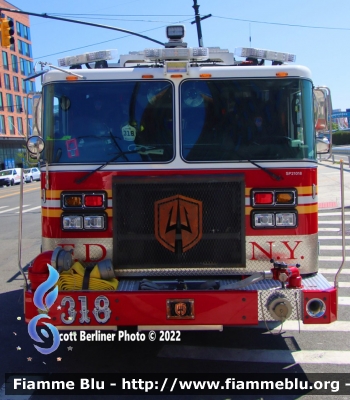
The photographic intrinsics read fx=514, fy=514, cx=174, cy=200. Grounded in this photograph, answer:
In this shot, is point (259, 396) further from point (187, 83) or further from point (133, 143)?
point (187, 83)

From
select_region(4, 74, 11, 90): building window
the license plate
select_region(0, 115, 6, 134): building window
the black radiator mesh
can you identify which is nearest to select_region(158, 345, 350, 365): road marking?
the black radiator mesh

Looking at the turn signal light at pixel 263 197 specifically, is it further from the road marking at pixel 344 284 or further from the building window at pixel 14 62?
the building window at pixel 14 62

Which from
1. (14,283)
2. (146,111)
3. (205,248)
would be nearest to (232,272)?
(205,248)

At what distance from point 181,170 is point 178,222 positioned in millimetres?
484

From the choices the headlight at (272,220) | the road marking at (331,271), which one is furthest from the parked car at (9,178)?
the headlight at (272,220)

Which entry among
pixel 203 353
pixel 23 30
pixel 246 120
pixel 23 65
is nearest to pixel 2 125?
pixel 23 65

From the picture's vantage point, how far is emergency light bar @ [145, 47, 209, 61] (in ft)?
16.1

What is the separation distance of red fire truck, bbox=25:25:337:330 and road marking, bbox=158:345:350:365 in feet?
2.77

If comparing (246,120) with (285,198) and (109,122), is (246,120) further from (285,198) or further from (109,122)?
(109,122)

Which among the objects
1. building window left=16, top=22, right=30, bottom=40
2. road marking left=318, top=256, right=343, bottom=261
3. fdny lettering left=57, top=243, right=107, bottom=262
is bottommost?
road marking left=318, top=256, right=343, bottom=261

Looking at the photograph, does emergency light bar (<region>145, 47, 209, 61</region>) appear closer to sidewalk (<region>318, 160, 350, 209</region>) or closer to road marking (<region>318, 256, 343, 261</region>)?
road marking (<region>318, 256, 343, 261</region>)

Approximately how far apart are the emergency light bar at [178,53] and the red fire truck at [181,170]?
0.07 feet

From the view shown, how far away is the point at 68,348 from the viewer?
5391mm

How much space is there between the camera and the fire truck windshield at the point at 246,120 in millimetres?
4805
